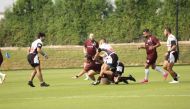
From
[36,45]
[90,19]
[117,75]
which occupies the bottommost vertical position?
[117,75]

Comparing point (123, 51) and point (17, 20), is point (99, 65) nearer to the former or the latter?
point (123, 51)

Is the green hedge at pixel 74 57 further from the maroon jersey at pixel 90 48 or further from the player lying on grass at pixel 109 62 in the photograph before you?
the player lying on grass at pixel 109 62

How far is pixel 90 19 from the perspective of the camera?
2507 inches

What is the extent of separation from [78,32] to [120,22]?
13.1 ft

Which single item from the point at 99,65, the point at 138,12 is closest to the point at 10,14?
the point at 138,12

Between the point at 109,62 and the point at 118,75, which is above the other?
the point at 109,62

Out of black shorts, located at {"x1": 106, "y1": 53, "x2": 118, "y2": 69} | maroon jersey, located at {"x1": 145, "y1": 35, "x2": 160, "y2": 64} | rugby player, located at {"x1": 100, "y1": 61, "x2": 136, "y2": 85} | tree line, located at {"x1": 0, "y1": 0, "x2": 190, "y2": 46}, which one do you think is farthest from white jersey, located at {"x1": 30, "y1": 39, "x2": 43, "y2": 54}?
tree line, located at {"x1": 0, "y1": 0, "x2": 190, "y2": 46}

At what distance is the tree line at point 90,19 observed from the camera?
60938 millimetres

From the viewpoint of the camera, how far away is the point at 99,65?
26422 mm

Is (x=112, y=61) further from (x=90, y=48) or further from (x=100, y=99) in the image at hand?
(x=100, y=99)

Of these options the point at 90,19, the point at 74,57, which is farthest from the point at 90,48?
the point at 90,19

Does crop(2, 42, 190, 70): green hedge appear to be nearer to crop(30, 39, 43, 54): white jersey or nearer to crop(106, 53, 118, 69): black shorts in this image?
crop(106, 53, 118, 69): black shorts

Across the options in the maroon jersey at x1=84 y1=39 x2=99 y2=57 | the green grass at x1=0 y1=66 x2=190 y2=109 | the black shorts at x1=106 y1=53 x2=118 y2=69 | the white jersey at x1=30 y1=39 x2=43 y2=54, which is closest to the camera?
the green grass at x1=0 y1=66 x2=190 y2=109

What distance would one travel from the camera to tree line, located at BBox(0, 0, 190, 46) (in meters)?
60.9
